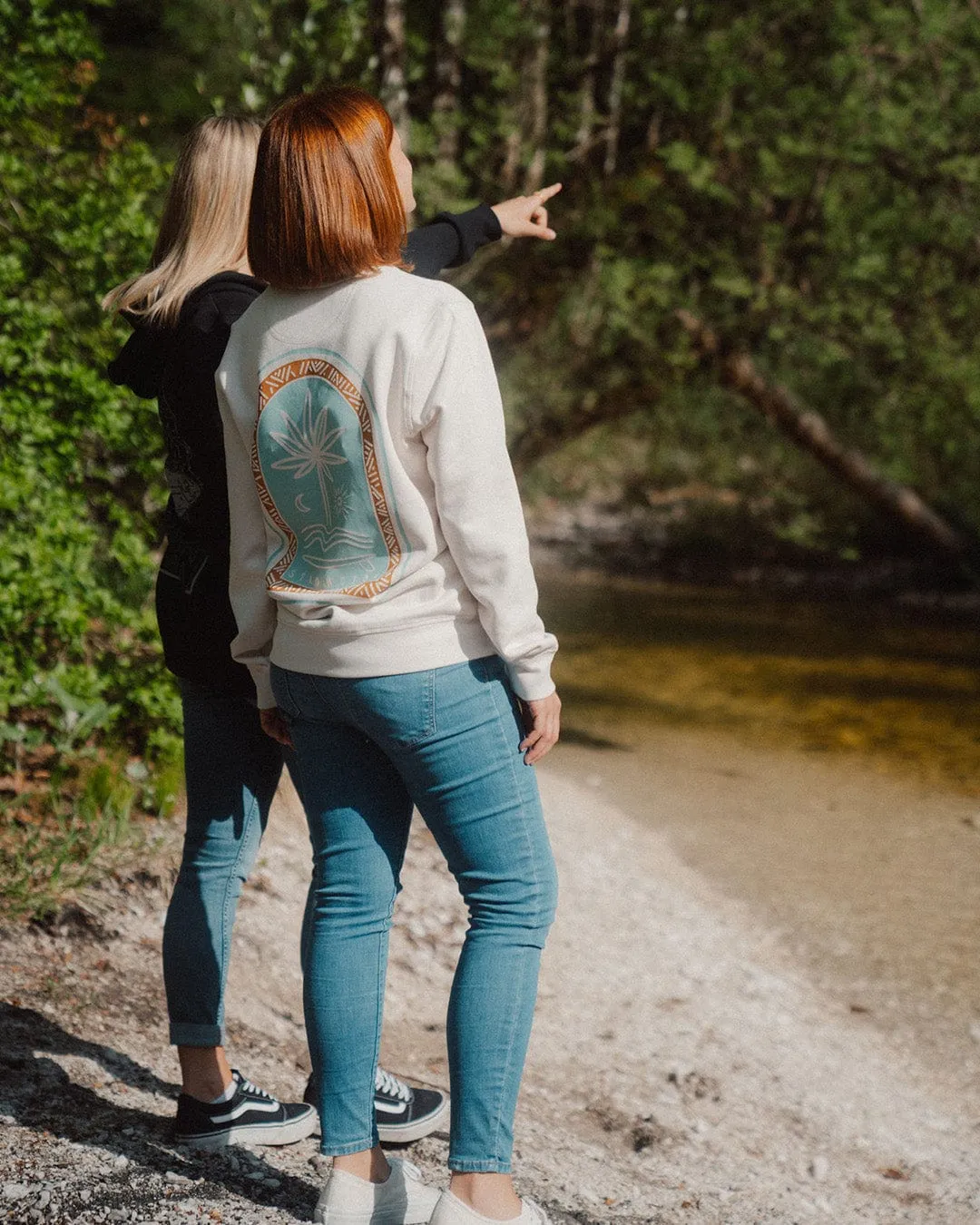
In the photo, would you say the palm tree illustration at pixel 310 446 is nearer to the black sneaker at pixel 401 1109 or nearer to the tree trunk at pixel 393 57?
the black sneaker at pixel 401 1109

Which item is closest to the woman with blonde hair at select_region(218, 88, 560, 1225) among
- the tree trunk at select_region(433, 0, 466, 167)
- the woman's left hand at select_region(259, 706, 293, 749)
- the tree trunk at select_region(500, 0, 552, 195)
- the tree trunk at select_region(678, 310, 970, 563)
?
the woman's left hand at select_region(259, 706, 293, 749)

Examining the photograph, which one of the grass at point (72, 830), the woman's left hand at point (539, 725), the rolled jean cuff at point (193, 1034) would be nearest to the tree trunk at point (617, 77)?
the grass at point (72, 830)

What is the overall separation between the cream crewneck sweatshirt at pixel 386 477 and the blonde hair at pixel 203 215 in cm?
27

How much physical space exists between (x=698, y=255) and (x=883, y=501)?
19.1 ft

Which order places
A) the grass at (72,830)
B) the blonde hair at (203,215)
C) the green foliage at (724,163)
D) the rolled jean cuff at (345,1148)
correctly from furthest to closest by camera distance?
the green foliage at (724,163) → the grass at (72,830) → the blonde hair at (203,215) → the rolled jean cuff at (345,1148)

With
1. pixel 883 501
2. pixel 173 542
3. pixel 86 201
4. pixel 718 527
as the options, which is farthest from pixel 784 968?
pixel 718 527

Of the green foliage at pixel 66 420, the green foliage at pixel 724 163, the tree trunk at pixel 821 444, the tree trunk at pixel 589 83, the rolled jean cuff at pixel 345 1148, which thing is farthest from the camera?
the tree trunk at pixel 821 444

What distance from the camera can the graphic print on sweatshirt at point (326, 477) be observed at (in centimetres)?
193

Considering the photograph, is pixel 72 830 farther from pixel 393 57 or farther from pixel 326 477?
pixel 393 57

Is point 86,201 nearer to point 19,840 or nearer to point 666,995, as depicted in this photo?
point 19,840

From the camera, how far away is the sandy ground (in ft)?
7.98

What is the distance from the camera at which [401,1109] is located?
8.66ft

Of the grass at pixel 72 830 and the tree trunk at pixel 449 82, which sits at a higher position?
the tree trunk at pixel 449 82

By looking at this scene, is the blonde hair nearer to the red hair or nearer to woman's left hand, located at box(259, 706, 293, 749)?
the red hair
